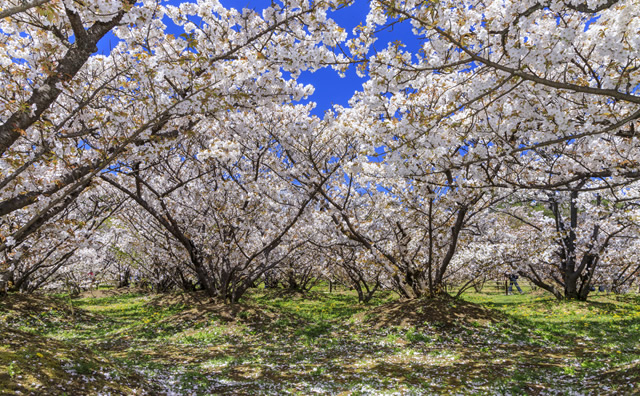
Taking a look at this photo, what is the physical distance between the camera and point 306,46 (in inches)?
317

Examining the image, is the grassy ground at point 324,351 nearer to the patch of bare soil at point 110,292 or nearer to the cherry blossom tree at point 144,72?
the cherry blossom tree at point 144,72

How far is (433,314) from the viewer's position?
13.4m

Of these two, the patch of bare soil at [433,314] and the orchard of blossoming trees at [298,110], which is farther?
the patch of bare soil at [433,314]

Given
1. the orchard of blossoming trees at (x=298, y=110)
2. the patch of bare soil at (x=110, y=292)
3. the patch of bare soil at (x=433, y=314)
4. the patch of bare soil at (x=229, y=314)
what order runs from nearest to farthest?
the orchard of blossoming trees at (x=298, y=110)
the patch of bare soil at (x=433, y=314)
the patch of bare soil at (x=229, y=314)
the patch of bare soil at (x=110, y=292)

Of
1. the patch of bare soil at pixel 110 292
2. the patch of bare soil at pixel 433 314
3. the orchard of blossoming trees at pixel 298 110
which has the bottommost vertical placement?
the patch of bare soil at pixel 110 292

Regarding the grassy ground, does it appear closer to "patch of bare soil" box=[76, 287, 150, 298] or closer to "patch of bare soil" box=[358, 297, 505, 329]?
"patch of bare soil" box=[358, 297, 505, 329]

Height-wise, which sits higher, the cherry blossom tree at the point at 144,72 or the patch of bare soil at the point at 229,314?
the cherry blossom tree at the point at 144,72

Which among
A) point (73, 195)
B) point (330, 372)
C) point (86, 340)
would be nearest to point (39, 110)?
point (73, 195)

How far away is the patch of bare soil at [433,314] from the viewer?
13.1 m

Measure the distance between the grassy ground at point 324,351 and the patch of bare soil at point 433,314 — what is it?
0.05m

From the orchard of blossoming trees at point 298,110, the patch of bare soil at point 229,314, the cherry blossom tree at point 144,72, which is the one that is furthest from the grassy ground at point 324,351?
the cherry blossom tree at point 144,72

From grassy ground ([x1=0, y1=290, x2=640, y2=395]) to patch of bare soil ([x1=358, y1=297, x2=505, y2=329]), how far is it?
0.05 m

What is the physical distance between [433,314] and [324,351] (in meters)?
4.67

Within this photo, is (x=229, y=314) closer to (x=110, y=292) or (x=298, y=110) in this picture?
(x=298, y=110)
